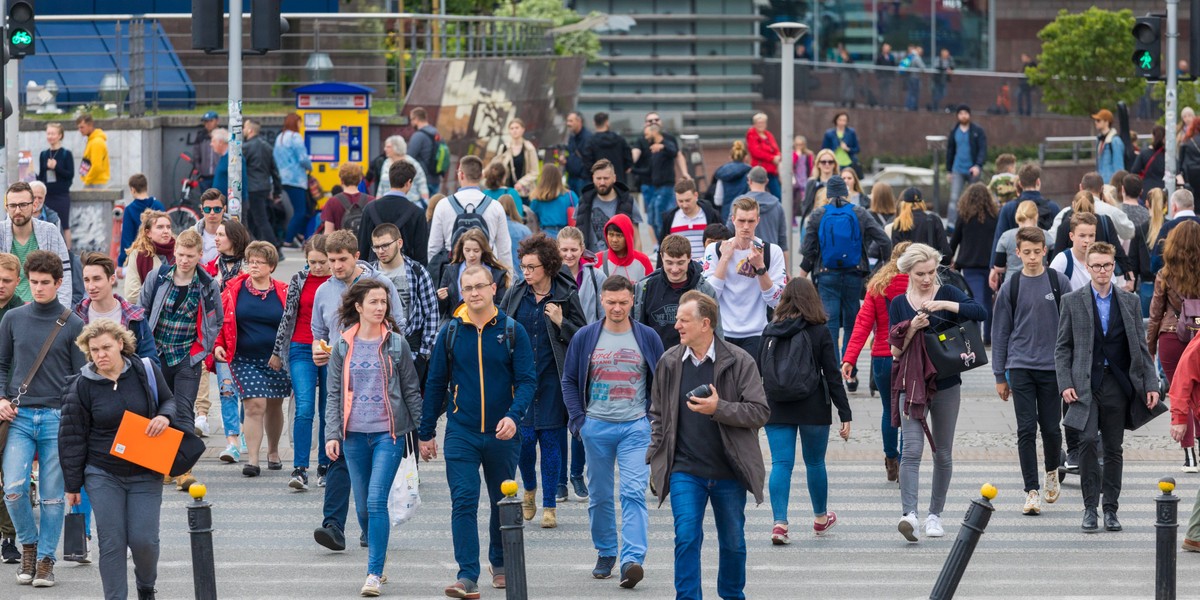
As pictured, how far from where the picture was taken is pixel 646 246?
2578cm

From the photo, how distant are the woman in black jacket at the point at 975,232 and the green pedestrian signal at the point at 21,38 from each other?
8378mm

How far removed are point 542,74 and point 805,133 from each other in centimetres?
1366

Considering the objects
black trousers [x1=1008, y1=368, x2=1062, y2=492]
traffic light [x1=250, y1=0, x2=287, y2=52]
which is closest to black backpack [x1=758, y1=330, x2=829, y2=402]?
black trousers [x1=1008, y1=368, x2=1062, y2=492]

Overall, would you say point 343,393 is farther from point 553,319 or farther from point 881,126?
point 881,126

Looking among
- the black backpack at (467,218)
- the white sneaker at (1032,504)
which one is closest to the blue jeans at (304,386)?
the black backpack at (467,218)

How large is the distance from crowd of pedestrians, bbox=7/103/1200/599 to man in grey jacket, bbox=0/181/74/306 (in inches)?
0.7

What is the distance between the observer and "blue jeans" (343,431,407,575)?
958 centimetres

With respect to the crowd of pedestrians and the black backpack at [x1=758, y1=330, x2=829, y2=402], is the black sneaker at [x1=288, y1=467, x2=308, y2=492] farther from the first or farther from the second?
the black backpack at [x1=758, y1=330, x2=829, y2=402]

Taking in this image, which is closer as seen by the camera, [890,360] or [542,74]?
[890,360]

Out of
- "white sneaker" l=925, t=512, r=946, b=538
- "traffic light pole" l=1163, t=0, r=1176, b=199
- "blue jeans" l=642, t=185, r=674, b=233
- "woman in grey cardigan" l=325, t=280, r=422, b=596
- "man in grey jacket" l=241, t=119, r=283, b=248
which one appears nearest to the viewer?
"woman in grey cardigan" l=325, t=280, r=422, b=596

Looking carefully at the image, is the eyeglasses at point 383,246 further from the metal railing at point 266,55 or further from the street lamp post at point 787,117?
the metal railing at point 266,55

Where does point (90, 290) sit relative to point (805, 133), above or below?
below

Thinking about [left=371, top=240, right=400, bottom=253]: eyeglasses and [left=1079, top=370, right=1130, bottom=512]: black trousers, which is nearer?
[left=1079, top=370, right=1130, bottom=512]: black trousers

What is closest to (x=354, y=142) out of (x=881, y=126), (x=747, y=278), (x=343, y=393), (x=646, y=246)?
(x=646, y=246)
